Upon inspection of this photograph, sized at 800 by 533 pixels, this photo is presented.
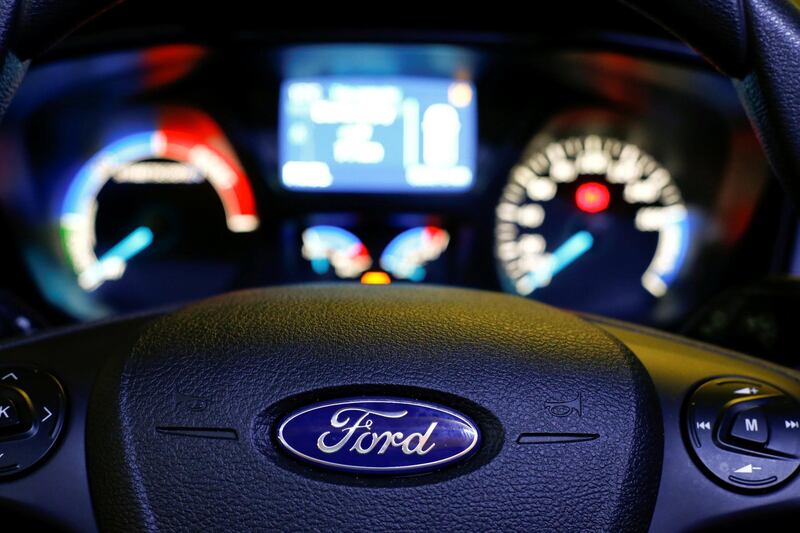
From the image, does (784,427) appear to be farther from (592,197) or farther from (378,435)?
(592,197)

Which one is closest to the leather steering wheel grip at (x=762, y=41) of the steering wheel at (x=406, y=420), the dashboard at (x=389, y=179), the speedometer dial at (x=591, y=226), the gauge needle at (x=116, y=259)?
the steering wheel at (x=406, y=420)

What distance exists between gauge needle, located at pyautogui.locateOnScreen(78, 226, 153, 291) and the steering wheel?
1736 mm

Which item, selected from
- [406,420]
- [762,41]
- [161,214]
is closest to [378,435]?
[406,420]

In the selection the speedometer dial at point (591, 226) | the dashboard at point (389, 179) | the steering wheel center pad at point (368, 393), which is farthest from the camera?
the speedometer dial at point (591, 226)

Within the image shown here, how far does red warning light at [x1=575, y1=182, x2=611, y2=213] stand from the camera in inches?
98.0

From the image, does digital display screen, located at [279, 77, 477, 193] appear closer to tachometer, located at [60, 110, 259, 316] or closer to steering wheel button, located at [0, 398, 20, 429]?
tachometer, located at [60, 110, 259, 316]

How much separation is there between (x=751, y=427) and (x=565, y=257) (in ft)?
6.14

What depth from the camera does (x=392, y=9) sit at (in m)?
2.15

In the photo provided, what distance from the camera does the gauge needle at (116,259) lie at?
91.7 inches

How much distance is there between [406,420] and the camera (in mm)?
578

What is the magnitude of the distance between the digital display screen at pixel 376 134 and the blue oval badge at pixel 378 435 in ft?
5.97

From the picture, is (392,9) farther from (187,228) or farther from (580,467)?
(580,467)

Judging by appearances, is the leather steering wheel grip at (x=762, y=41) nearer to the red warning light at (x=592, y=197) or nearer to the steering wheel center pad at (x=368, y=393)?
the steering wheel center pad at (x=368, y=393)

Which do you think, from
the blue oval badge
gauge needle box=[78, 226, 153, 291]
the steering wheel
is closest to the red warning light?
gauge needle box=[78, 226, 153, 291]
